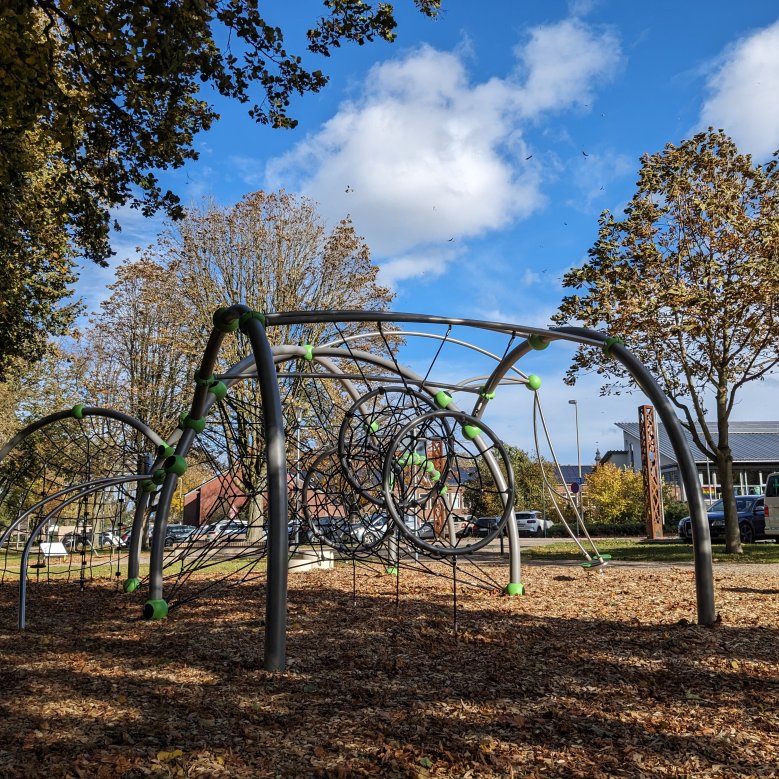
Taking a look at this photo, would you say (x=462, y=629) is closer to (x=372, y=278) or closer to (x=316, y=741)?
(x=316, y=741)

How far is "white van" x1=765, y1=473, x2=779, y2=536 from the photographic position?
2127 cm

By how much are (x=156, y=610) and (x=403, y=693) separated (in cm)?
414

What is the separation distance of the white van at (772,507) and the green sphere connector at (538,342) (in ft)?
54.0

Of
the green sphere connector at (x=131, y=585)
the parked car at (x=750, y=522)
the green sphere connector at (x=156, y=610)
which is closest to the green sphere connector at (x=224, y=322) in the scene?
the green sphere connector at (x=156, y=610)

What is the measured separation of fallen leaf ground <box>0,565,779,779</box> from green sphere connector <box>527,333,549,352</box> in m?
2.83

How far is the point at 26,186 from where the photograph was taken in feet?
38.4

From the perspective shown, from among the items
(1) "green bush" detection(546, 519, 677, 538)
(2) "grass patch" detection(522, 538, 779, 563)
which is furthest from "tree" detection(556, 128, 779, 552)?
(1) "green bush" detection(546, 519, 677, 538)

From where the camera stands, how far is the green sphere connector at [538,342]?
7.93 meters

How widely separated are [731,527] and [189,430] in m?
12.9

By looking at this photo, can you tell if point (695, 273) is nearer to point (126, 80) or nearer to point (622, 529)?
point (126, 80)

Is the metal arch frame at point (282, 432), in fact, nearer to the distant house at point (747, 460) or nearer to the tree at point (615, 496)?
the tree at point (615, 496)

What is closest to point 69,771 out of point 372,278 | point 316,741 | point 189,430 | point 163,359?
point 316,741

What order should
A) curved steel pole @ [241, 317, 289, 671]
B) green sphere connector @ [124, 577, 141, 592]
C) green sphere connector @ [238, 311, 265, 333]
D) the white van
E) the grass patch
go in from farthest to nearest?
the white van → the grass patch → green sphere connector @ [124, 577, 141, 592] → green sphere connector @ [238, 311, 265, 333] → curved steel pole @ [241, 317, 289, 671]

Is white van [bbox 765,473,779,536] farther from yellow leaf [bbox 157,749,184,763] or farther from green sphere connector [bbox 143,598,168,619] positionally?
yellow leaf [bbox 157,749,184,763]
